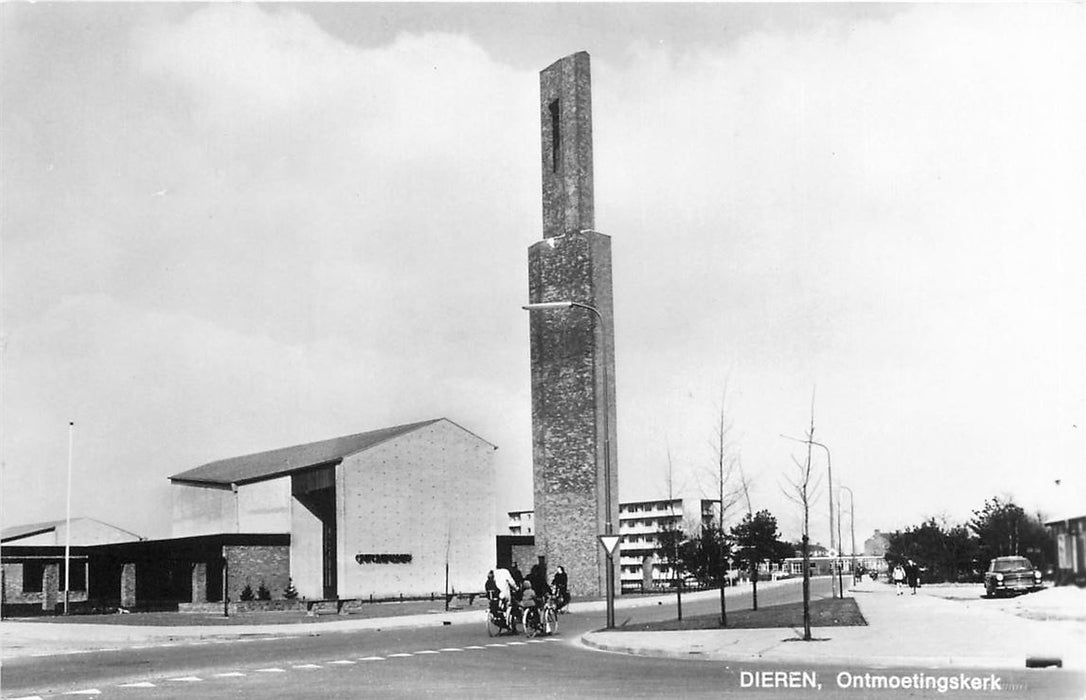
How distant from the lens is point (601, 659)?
19.1 meters

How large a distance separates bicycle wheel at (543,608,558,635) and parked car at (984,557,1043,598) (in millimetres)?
16058

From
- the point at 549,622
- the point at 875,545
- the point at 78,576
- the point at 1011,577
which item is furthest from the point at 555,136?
the point at 875,545

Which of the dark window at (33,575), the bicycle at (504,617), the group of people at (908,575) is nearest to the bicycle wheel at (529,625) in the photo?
the bicycle at (504,617)

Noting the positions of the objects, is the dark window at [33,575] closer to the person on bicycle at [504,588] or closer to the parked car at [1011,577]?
the person on bicycle at [504,588]

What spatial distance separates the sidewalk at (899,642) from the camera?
51.4 feet

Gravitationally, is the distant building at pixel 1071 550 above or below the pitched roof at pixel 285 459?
below

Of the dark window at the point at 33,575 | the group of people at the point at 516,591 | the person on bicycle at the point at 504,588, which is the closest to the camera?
the group of people at the point at 516,591

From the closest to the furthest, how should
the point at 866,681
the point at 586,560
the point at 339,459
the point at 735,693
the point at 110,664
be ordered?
the point at 735,693
the point at 866,681
the point at 110,664
the point at 586,560
the point at 339,459

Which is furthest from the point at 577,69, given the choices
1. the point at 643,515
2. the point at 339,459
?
the point at 643,515

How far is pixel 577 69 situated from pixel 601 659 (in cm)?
4057

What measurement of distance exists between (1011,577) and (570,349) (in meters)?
23.9

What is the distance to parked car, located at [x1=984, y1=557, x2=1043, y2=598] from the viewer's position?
34594 mm

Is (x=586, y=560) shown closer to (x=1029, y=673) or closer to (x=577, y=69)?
(x=577, y=69)

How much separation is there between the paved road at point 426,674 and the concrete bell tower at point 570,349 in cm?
2729
